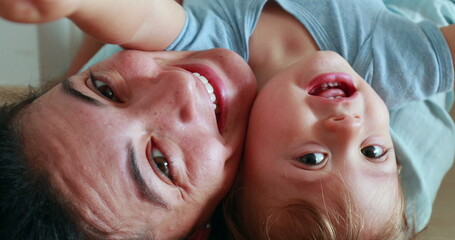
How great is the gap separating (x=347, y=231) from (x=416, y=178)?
33 cm

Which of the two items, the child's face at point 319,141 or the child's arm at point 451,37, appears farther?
the child's arm at point 451,37

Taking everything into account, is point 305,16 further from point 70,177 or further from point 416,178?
point 70,177

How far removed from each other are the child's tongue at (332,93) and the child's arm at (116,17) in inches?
10.9

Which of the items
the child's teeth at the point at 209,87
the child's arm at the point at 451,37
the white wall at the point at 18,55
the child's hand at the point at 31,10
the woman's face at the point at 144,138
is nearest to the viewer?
the child's hand at the point at 31,10

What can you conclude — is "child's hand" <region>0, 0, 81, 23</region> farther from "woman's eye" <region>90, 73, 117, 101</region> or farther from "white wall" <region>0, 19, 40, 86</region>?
"white wall" <region>0, 19, 40, 86</region>

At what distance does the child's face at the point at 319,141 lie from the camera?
715 mm

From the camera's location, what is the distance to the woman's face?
0.65m

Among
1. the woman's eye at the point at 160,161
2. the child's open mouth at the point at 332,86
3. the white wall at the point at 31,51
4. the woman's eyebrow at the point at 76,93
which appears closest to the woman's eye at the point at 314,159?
the child's open mouth at the point at 332,86

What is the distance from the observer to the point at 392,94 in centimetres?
89

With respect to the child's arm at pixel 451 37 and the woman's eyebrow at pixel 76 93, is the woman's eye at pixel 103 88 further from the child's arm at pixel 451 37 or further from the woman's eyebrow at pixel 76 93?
the child's arm at pixel 451 37

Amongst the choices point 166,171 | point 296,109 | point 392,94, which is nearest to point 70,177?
point 166,171

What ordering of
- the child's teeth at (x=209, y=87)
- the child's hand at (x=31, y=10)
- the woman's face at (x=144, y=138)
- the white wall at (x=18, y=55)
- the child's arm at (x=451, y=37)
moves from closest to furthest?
the child's hand at (x=31, y=10) → the woman's face at (x=144, y=138) → the child's teeth at (x=209, y=87) → the child's arm at (x=451, y=37) → the white wall at (x=18, y=55)

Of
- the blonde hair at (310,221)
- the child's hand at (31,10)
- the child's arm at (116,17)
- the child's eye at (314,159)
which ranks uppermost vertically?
the child's hand at (31,10)

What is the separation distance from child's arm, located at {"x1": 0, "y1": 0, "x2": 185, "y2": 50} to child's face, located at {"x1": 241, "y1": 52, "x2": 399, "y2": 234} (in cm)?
20
